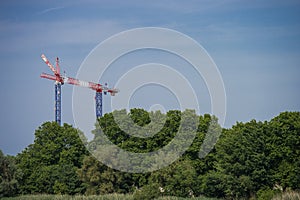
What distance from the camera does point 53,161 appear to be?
51.5 meters

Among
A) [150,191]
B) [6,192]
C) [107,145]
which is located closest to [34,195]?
[6,192]

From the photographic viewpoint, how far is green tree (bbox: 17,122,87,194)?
160 feet

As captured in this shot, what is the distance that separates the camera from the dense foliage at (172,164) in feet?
135

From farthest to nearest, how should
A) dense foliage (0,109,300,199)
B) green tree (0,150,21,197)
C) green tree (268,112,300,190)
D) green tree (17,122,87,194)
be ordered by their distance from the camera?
1. green tree (17,122,87,194)
2. green tree (0,150,21,197)
3. dense foliage (0,109,300,199)
4. green tree (268,112,300,190)

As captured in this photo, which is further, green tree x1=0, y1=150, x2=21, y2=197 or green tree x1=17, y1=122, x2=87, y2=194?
green tree x1=17, y1=122, x2=87, y2=194

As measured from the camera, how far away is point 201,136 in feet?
157

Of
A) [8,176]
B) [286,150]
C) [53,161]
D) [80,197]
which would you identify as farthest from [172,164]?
[8,176]

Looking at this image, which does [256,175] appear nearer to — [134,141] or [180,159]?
[180,159]

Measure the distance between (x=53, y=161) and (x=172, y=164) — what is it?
474 inches

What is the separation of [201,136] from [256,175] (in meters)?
8.12

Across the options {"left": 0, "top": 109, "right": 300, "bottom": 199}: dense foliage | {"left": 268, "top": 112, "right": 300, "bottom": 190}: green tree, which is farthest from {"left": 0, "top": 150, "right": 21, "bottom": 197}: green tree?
{"left": 268, "top": 112, "right": 300, "bottom": 190}: green tree

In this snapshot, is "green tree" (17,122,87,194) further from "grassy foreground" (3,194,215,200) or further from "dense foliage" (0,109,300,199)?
"grassy foreground" (3,194,215,200)

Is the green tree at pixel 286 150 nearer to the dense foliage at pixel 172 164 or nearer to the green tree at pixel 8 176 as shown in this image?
the dense foliage at pixel 172 164

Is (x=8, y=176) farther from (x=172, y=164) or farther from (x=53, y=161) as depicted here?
(x=172, y=164)
